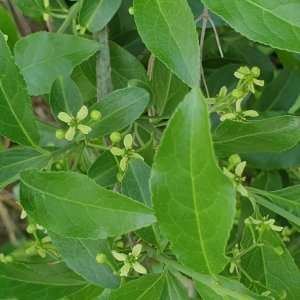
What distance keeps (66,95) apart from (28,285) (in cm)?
41

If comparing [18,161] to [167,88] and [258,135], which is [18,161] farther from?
[258,135]

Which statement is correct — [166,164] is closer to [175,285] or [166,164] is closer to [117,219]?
[117,219]

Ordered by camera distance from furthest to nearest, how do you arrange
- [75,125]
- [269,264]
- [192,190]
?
1. [269,264]
2. [75,125]
3. [192,190]

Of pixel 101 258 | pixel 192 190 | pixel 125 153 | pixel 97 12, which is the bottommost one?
pixel 101 258

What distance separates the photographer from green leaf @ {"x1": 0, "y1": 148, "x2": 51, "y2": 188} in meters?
0.67

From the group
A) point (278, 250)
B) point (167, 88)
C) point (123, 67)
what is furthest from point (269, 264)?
point (123, 67)

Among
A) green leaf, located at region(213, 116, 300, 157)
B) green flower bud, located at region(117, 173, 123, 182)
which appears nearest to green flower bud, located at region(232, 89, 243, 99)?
green leaf, located at region(213, 116, 300, 157)

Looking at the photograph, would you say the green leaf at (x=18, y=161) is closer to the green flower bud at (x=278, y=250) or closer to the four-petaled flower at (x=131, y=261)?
the four-petaled flower at (x=131, y=261)

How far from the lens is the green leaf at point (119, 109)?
65cm

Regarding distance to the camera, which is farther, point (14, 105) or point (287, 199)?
point (287, 199)

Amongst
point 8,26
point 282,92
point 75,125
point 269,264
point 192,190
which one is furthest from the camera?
point 282,92

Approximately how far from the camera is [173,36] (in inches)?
23.3

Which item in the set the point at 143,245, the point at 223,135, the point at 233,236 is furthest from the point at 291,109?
the point at 143,245

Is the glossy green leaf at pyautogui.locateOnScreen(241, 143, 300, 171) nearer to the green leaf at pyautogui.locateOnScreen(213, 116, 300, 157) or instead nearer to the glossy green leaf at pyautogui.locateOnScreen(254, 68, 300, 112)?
the glossy green leaf at pyautogui.locateOnScreen(254, 68, 300, 112)
